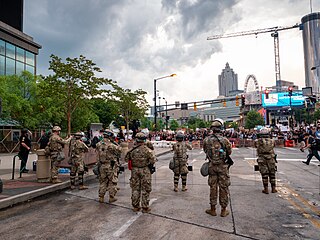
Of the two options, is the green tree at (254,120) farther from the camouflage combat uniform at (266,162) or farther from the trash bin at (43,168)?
the trash bin at (43,168)

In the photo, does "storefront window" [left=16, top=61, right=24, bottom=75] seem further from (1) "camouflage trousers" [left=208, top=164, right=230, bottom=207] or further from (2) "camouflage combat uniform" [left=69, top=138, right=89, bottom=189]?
(1) "camouflage trousers" [left=208, top=164, right=230, bottom=207]

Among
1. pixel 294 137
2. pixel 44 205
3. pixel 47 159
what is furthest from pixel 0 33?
pixel 294 137

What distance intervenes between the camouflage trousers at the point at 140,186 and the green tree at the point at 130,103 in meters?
32.7

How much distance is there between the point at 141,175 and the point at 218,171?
64.9 inches

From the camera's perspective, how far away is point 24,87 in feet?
79.9

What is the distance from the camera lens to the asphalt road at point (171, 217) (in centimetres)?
434

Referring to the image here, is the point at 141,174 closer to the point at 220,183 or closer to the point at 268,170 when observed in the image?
the point at 220,183

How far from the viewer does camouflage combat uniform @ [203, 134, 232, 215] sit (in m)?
5.32

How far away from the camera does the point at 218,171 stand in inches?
214

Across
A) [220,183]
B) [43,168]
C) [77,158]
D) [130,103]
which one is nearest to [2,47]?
[130,103]

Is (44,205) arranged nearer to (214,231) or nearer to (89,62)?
(214,231)

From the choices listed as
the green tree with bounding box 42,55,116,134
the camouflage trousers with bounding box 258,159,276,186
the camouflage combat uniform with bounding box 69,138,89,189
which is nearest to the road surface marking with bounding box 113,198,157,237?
the camouflage combat uniform with bounding box 69,138,89,189

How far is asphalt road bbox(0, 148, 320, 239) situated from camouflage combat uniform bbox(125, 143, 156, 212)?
0.93ft

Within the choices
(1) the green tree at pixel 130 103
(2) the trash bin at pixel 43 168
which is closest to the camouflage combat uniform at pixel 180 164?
(2) the trash bin at pixel 43 168
